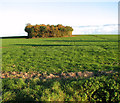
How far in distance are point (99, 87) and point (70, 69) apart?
11.1 feet

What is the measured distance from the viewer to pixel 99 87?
4148mm

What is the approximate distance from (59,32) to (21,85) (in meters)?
39.7

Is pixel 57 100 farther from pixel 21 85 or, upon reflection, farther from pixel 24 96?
pixel 21 85

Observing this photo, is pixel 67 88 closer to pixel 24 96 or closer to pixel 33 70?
pixel 24 96

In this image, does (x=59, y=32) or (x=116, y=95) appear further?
(x=59, y=32)

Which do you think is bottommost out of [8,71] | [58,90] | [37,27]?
[8,71]

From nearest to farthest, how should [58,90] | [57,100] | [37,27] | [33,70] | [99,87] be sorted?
[57,100]
[58,90]
[99,87]
[33,70]
[37,27]

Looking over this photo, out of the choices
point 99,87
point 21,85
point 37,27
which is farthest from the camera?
point 37,27

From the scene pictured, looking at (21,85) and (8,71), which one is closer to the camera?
(21,85)

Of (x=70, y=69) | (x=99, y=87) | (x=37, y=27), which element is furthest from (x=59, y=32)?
(x=99, y=87)

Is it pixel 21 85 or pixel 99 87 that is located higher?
pixel 99 87

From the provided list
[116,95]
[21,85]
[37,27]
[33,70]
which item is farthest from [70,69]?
[37,27]

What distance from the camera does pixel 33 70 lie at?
740 cm

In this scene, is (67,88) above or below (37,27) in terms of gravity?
below
